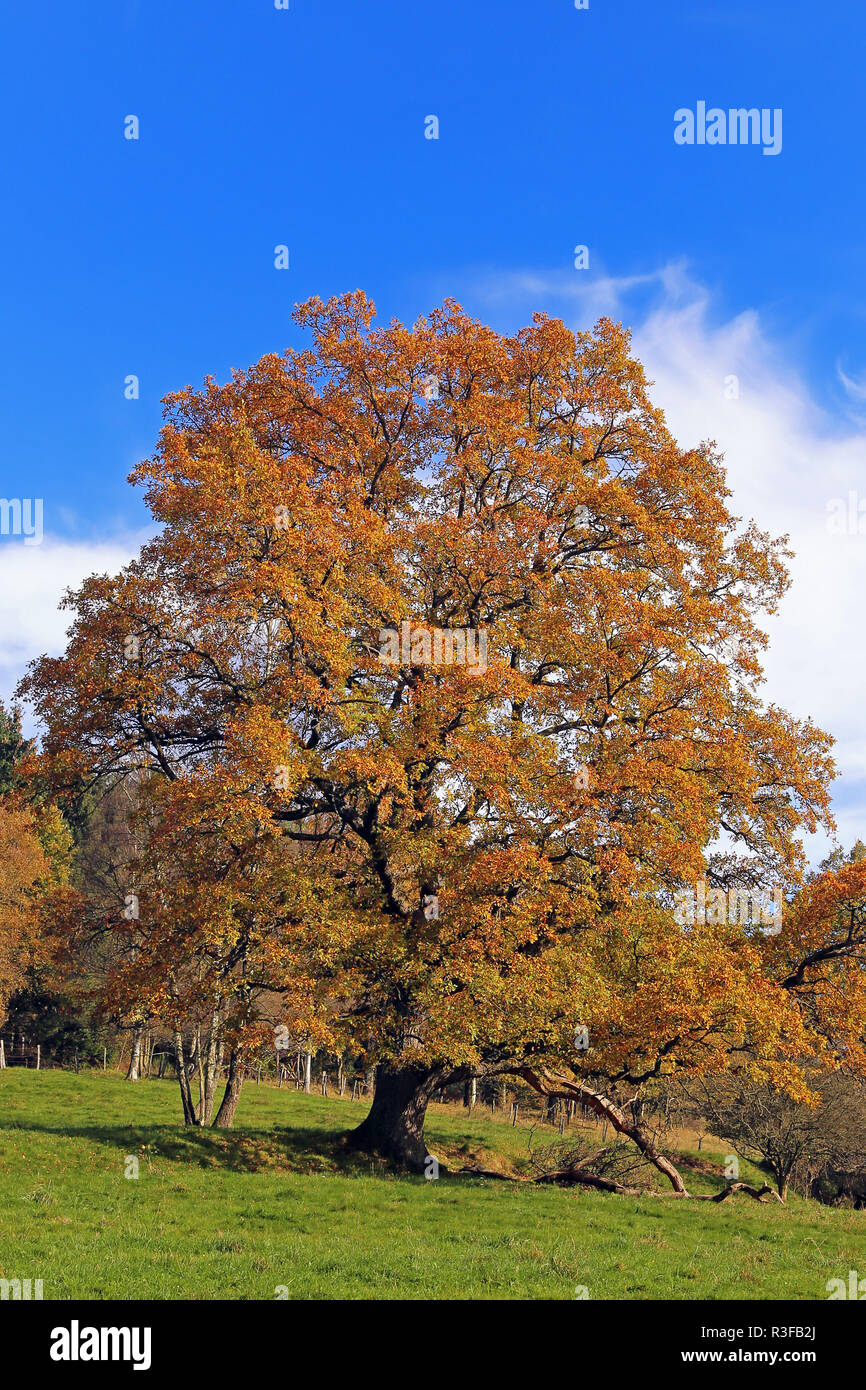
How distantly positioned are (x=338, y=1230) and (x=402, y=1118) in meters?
8.27

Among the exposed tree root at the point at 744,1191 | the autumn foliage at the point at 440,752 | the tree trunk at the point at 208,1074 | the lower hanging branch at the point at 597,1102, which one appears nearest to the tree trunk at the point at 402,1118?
the autumn foliage at the point at 440,752

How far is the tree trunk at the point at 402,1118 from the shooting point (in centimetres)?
2319

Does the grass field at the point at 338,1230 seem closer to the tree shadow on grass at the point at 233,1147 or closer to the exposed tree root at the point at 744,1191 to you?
the tree shadow on grass at the point at 233,1147

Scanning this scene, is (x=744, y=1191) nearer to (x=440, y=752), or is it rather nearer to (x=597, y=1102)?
(x=597, y=1102)

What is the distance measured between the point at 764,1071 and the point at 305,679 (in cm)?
1271

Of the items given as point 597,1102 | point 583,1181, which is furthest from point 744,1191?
point 597,1102

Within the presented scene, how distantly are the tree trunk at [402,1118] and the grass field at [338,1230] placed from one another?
0.74 m

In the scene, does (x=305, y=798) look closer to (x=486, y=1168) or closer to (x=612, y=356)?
(x=486, y=1168)

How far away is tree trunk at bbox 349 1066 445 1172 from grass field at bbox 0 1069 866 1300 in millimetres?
742

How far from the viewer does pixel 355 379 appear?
82.5 ft

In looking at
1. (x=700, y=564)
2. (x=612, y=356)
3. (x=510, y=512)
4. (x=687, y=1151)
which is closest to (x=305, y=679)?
Answer: (x=510, y=512)

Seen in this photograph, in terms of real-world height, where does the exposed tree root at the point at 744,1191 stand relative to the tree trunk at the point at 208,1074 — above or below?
below
